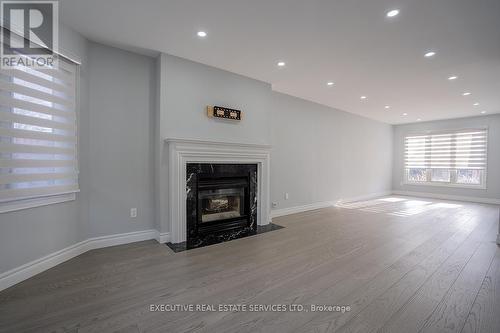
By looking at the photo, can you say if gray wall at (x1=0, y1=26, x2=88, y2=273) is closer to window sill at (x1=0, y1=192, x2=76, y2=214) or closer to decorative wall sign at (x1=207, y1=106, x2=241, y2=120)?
window sill at (x1=0, y1=192, x2=76, y2=214)

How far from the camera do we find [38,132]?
2.37 meters

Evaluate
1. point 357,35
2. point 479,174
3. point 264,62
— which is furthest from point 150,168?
point 479,174

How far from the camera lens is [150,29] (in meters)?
2.68

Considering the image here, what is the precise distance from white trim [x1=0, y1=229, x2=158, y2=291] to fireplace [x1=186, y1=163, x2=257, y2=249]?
2.21 ft

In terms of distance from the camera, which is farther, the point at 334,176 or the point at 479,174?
the point at 479,174

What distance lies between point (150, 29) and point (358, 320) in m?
3.59

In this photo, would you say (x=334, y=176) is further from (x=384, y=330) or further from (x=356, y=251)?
(x=384, y=330)

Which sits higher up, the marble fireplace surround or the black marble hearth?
the marble fireplace surround

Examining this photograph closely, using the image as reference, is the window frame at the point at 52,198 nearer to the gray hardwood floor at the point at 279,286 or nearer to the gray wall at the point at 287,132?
the gray hardwood floor at the point at 279,286

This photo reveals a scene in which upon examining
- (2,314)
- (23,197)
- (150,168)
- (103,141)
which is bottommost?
(2,314)

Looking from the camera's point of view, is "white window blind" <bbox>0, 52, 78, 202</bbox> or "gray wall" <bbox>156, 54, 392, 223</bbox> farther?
"gray wall" <bbox>156, 54, 392, 223</bbox>

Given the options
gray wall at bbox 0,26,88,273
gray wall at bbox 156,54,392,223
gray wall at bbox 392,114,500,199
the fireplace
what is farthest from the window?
Result: gray wall at bbox 0,26,88,273

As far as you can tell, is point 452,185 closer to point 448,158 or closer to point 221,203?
point 448,158

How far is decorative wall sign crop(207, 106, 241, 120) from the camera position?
3611 millimetres
